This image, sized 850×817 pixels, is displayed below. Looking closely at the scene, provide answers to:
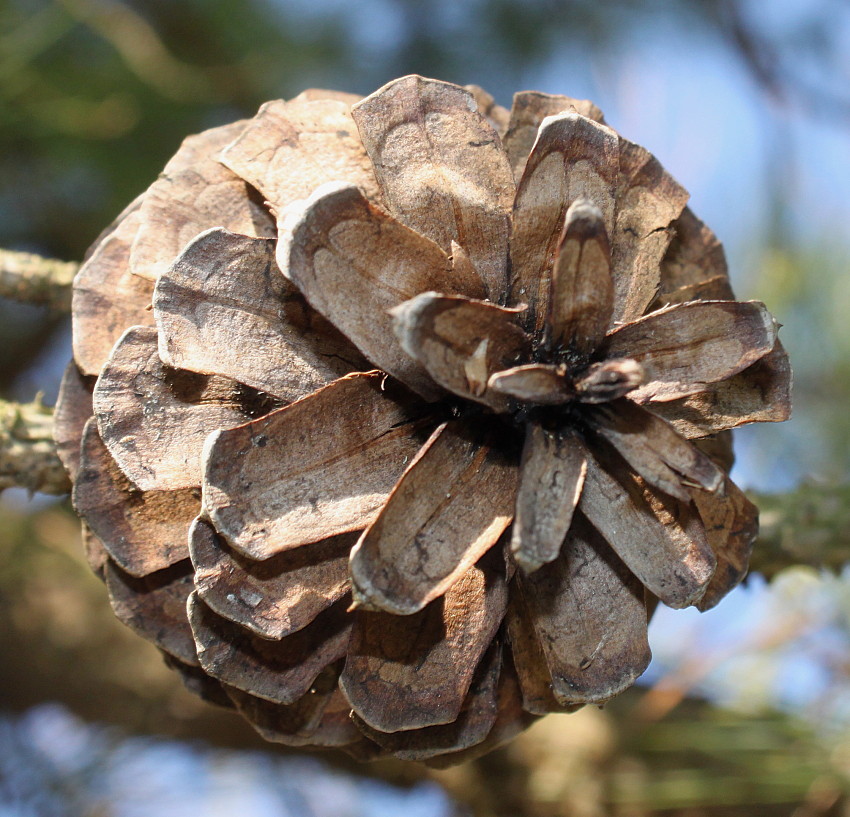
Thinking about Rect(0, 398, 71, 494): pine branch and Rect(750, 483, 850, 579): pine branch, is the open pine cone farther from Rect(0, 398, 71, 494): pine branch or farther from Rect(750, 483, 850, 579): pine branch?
Rect(750, 483, 850, 579): pine branch

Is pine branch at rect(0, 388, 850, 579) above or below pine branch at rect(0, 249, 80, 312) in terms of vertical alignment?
below

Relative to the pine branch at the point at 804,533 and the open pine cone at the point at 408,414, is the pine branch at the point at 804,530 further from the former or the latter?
the open pine cone at the point at 408,414

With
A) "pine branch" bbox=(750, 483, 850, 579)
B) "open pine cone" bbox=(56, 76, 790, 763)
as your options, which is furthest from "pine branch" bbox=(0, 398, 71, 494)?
"pine branch" bbox=(750, 483, 850, 579)

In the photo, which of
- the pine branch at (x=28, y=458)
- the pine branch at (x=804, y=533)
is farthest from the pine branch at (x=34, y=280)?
the pine branch at (x=804, y=533)

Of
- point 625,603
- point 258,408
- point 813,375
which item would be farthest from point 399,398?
point 813,375

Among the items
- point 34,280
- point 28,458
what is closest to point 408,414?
→ point 28,458

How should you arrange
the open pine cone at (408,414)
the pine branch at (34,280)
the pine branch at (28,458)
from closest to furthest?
the open pine cone at (408,414)
the pine branch at (28,458)
the pine branch at (34,280)
